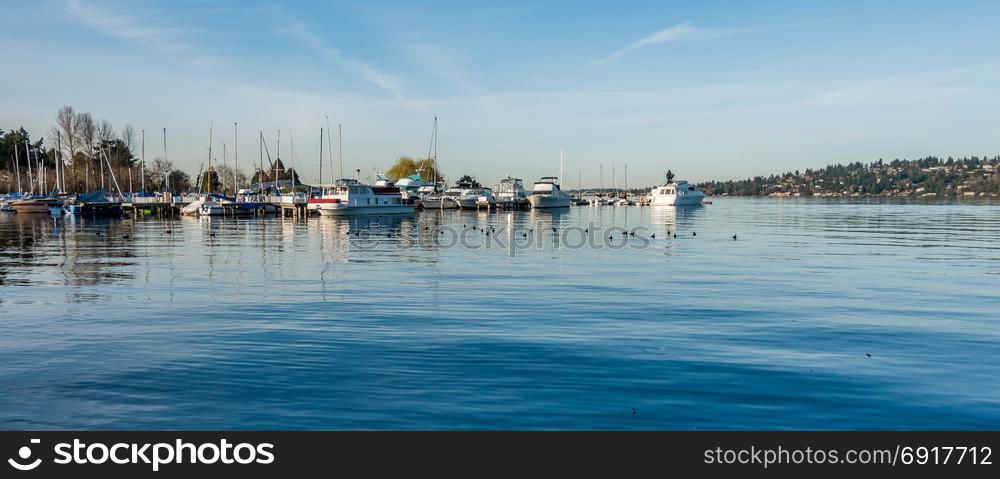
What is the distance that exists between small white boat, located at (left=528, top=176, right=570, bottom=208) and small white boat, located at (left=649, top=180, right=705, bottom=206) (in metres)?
23.8

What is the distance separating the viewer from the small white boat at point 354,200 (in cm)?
8844

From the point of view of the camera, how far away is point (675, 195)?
14888 cm

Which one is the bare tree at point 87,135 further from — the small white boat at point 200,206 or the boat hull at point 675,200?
the boat hull at point 675,200

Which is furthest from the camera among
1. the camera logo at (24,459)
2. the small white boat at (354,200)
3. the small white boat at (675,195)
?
the small white boat at (675,195)

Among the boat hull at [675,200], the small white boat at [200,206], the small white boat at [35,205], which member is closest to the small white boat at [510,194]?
the boat hull at [675,200]

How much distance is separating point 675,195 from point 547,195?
31866 millimetres

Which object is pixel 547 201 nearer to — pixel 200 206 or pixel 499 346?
pixel 200 206

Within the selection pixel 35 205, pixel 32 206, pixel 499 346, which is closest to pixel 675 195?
pixel 35 205

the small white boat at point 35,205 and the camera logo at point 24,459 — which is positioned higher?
the small white boat at point 35,205

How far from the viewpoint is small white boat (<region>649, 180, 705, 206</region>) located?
14938 cm

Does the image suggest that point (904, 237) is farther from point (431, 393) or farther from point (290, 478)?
point (290, 478)

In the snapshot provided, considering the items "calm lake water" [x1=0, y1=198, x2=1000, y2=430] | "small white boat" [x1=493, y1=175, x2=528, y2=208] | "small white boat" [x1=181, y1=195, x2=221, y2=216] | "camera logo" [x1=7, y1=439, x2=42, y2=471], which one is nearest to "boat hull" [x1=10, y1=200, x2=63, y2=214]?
"small white boat" [x1=181, y1=195, x2=221, y2=216]

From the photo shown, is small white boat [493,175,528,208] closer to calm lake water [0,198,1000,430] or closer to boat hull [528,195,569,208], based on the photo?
Answer: boat hull [528,195,569,208]

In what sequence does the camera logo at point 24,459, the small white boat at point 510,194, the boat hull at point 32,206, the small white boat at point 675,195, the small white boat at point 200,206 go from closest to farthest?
the camera logo at point 24,459
the small white boat at point 200,206
the boat hull at point 32,206
the small white boat at point 510,194
the small white boat at point 675,195
